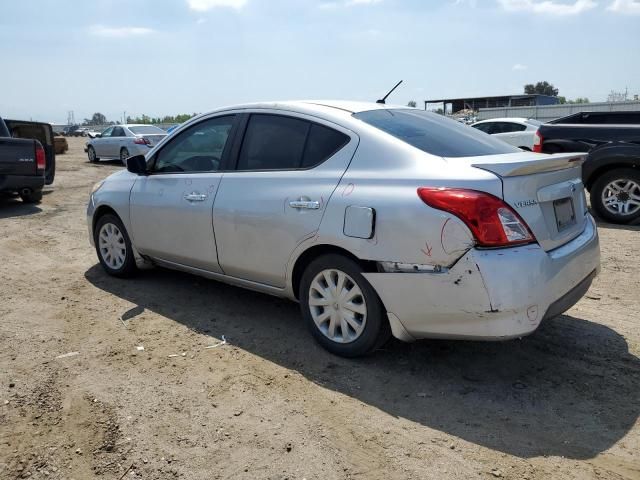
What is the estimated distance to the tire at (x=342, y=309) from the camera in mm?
3510

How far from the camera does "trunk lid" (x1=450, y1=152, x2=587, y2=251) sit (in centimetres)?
318

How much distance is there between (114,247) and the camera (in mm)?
5617

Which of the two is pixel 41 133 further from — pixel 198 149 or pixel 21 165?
pixel 198 149

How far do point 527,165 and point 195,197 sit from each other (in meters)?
2.52

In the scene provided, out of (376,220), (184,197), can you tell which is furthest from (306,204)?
(184,197)

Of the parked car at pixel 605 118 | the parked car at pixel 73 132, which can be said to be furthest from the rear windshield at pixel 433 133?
the parked car at pixel 73 132

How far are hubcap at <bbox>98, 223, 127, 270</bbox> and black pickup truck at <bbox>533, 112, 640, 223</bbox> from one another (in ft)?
21.4

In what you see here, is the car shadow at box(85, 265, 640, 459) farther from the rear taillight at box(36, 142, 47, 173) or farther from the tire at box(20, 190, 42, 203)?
the tire at box(20, 190, 42, 203)

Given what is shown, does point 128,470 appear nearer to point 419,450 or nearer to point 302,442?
point 302,442

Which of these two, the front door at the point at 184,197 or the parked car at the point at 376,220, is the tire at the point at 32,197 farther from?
the parked car at the point at 376,220

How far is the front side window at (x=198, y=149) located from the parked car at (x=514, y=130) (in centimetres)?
1278

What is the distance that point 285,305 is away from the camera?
489 cm

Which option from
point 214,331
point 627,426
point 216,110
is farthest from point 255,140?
point 627,426

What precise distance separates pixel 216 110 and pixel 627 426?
3.59 meters
